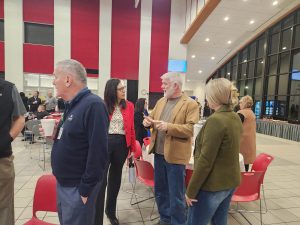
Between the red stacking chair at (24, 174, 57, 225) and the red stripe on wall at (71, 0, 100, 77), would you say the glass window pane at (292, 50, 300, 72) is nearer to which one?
the red stripe on wall at (71, 0, 100, 77)

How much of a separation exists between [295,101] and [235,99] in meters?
9.77

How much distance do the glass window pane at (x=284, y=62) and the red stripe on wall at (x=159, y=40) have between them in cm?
561

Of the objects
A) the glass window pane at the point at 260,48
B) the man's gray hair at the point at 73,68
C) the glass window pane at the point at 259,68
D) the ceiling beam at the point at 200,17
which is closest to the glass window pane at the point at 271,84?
the glass window pane at the point at 259,68

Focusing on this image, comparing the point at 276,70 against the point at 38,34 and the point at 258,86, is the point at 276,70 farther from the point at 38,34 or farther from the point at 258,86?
the point at 38,34

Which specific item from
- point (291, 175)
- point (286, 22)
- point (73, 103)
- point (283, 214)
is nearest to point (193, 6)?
point (286, 22)

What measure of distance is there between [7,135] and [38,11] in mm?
9341

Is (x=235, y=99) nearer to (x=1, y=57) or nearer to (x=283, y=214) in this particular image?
(x=283, y=214)

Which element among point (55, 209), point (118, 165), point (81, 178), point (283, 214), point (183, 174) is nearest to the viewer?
point (81, 178)

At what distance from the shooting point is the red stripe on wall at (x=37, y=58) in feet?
29.8

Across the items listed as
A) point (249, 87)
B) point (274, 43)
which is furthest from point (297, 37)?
point (249, 87)

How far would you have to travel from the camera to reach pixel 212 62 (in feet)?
55.2

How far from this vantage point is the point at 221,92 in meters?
1.40

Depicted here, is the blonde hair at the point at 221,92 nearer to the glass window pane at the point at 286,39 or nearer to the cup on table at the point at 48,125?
the cup on table at the point at 48,125

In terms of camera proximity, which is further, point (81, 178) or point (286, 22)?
point (286, 22)
